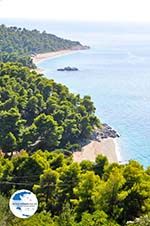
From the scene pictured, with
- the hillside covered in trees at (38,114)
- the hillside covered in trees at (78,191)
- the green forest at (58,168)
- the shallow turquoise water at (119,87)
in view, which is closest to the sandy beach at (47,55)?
the shallow turquoise water at (119,87)

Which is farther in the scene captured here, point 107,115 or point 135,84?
point 135,84

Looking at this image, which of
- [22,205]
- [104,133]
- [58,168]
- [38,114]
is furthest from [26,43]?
[22,205]

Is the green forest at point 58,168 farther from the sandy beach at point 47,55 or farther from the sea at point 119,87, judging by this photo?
the sandy beach at point 47,55

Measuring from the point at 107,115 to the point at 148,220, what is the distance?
19125 mm

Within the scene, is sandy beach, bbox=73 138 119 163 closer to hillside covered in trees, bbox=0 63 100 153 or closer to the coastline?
the coastline

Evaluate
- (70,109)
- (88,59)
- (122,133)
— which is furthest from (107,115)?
(88,59)

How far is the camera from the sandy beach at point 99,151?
18.0 m

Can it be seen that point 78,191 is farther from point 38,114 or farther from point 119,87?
point 119,87

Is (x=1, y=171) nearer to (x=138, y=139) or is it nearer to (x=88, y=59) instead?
(x=138, y=139)

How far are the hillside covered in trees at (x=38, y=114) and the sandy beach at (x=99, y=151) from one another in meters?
0.40

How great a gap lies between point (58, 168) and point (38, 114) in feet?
28.5

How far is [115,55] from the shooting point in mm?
54938

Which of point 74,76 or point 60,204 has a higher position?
point 74,76

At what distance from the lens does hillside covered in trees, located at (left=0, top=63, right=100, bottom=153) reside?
673 inches
